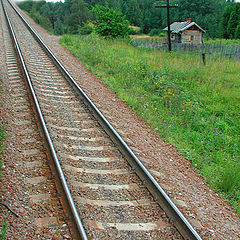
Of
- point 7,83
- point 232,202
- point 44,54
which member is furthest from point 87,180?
point 44,54

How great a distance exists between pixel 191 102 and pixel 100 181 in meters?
5.40

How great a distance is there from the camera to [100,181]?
4.66 meters

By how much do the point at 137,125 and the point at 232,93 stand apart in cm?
460

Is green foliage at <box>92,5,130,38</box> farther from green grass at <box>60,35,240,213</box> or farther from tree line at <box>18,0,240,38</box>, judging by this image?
tree line at <box>18,0,240,38</box>

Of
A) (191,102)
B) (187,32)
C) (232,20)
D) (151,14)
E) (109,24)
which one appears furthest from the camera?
(151,14)

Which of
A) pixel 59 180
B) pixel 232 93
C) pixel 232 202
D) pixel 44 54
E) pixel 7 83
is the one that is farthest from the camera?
pixel 44 54

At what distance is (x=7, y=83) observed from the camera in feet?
29.3

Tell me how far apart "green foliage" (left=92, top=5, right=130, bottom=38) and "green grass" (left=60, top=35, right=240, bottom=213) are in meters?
7.23

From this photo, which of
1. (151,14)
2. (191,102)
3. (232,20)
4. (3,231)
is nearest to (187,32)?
(232,20)

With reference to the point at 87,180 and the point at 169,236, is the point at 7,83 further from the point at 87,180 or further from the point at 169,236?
the point at 169,236

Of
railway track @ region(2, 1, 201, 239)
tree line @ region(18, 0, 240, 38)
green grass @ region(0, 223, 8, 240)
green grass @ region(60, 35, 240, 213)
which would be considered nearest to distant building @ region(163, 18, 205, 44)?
tree line @ region(18, 0, 240, 38)

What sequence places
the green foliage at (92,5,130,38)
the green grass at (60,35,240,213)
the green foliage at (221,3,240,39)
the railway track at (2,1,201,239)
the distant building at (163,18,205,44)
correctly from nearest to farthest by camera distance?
the railway track at (2,1,201,239), the green grass at (60,35,240,213), the green foliage at (92,5,130,38), the distant building at (163,18,205,44), the green foliage at (221,3,240,39)

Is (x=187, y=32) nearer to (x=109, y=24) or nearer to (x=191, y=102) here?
(x=109, y=24)

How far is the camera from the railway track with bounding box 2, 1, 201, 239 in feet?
12.2
